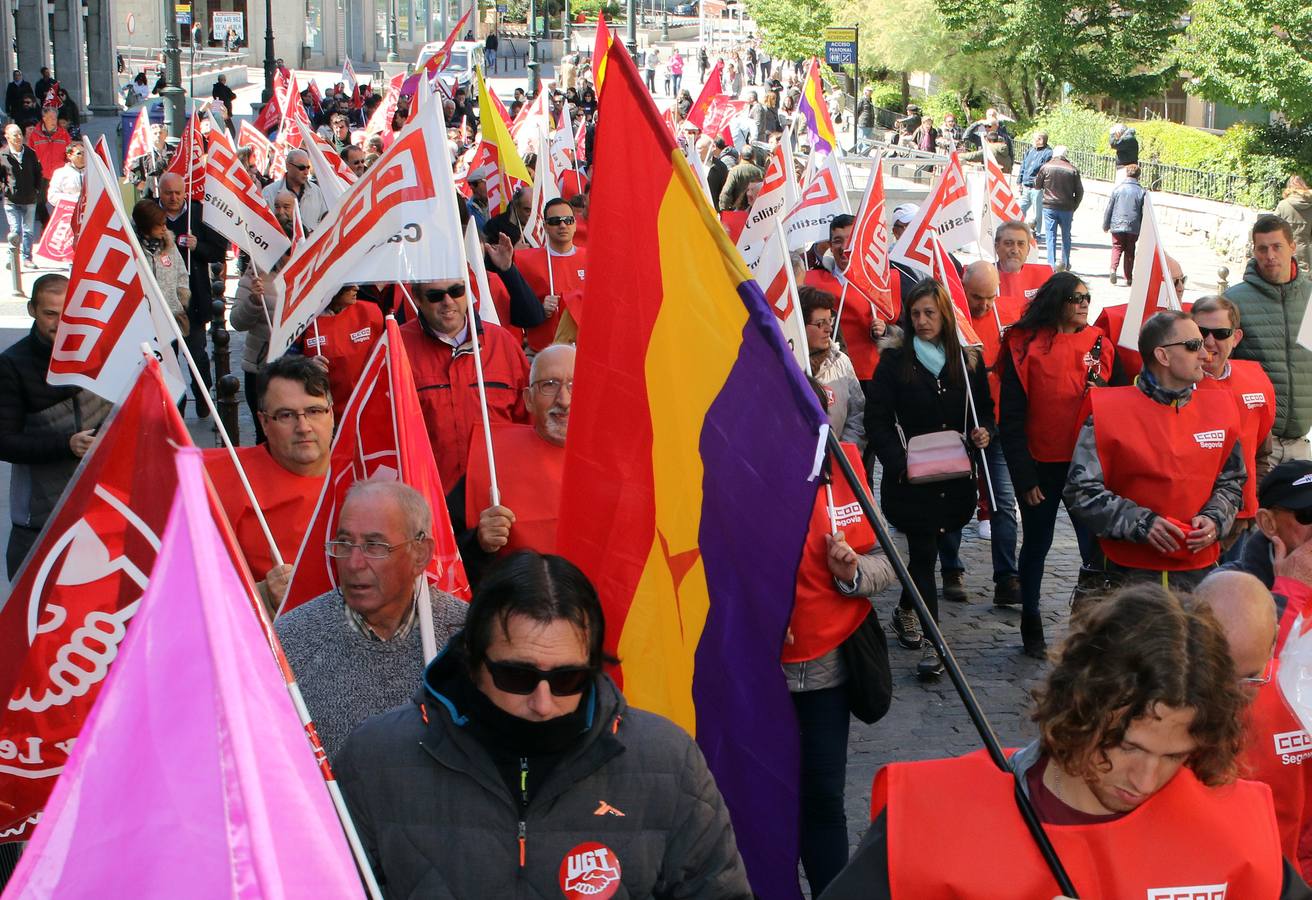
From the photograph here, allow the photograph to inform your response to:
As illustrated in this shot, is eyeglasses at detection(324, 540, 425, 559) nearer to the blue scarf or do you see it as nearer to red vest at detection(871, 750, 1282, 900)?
red vest at detection(871, 750, 1282, 900)

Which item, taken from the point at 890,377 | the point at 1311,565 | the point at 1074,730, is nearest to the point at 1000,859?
the point at 1074,730

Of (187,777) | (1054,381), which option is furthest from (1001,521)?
(187,777)

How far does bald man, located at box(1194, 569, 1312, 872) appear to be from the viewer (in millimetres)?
3623

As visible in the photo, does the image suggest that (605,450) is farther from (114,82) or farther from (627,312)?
(114,82)

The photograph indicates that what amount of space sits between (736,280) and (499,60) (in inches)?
3558

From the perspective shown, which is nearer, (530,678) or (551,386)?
(530,678)

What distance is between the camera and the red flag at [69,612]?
12.0 feet

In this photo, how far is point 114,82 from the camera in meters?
43.8

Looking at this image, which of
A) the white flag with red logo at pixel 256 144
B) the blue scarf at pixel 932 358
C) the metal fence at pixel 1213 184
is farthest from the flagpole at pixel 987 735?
the metal fence at pixel 1213 184

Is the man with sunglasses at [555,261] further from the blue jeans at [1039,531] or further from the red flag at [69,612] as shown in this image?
the red flag at [69,612]

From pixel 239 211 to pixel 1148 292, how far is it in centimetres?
516

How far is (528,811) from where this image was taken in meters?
2.99

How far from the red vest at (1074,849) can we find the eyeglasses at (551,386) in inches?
112

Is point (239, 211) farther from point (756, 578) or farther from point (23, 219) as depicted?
point (23, 219)
